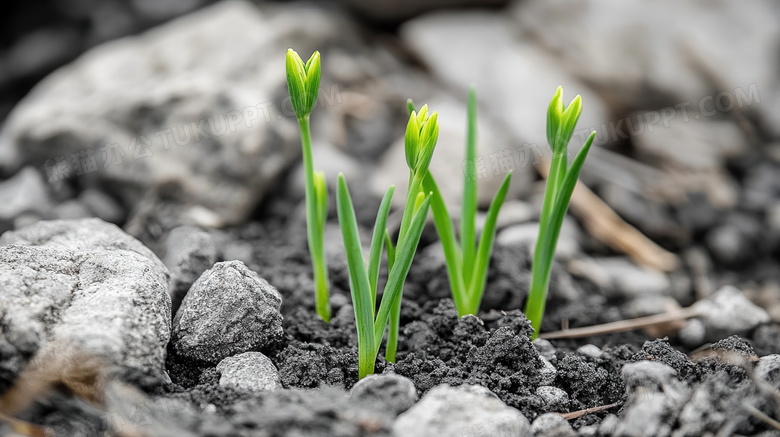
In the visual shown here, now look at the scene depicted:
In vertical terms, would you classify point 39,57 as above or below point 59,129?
above

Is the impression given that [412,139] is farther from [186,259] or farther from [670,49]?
→ [670,49]

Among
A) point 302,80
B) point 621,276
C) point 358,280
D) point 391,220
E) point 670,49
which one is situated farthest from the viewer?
point 670,49

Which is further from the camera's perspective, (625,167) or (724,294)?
(625,167)

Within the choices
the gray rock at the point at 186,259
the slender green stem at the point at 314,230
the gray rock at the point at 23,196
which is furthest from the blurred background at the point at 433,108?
the slender green stem at the point at 314,230

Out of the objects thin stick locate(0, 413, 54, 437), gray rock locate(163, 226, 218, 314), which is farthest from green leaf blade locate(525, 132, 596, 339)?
thin stick locate(0, 413, 54, 437)

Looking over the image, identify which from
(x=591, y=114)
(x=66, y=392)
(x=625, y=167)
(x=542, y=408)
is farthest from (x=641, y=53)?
(x=66, y=392)

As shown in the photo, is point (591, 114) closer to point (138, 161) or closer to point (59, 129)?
point (138, 161)

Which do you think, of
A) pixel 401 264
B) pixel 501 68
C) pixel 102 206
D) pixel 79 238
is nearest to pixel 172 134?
pixel 102 206
